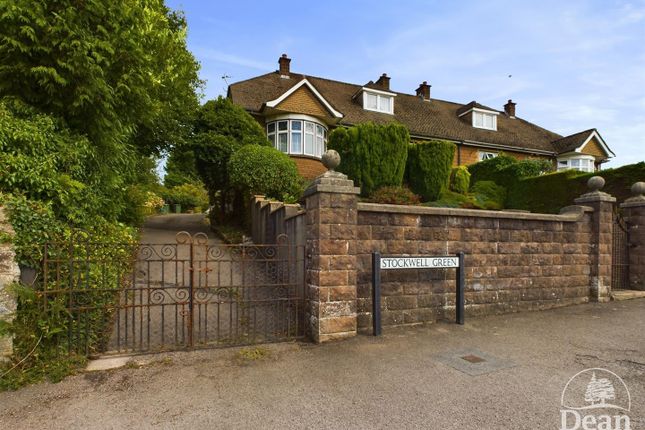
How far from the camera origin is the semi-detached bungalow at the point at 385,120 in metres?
17.5

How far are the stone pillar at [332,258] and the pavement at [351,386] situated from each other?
30cm

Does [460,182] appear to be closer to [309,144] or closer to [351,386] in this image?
[309,144]

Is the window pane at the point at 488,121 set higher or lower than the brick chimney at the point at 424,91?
lower

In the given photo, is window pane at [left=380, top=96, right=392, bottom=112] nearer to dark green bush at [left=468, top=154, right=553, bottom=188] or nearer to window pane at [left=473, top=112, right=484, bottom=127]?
dark green bush at [left=468, top=154, right=553, bottom=188]

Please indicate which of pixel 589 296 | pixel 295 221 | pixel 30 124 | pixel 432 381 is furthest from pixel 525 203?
pixel 30 124

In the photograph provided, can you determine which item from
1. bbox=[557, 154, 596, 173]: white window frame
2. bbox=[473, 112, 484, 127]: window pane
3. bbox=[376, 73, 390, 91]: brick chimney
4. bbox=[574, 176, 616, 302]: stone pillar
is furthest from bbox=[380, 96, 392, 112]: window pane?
bbox=[574, 176, 616, 302]: stone pillar

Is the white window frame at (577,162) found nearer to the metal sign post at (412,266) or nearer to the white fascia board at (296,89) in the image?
the white fascia board at (296,89)

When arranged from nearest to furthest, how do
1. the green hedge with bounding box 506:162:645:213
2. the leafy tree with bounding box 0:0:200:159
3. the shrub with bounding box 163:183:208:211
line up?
the leafy tree with bounding box 0:0:200:159 → the green hedge with bounding box 506:162:645:213 → the shrub with bounding box 163:183:208:211

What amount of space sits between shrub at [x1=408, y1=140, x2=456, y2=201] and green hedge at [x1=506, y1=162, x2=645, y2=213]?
412 centimetres

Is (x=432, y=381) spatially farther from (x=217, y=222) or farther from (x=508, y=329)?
(x=217, y=222)

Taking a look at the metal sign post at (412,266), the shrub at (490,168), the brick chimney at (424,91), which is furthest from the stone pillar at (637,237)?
the brick chimney at (424,91)

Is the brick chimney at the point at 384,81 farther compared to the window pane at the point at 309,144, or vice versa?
the brick chimney at the point at 384,81

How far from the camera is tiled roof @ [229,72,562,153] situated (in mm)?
19984

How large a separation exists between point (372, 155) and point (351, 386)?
33.4 feet
